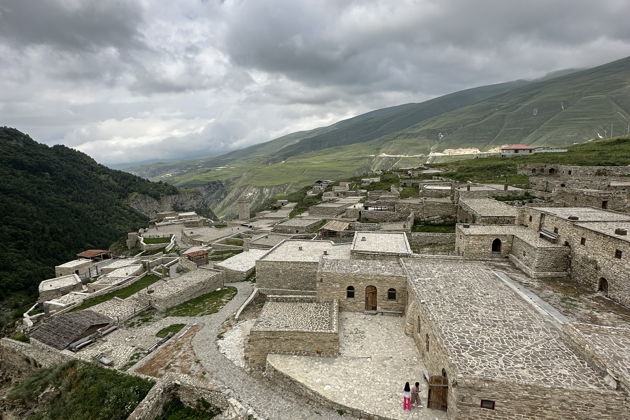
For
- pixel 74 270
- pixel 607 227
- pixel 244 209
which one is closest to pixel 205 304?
pixel 607 227

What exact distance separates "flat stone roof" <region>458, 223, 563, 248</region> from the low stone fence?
16.1 feet

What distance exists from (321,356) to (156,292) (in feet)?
60.8

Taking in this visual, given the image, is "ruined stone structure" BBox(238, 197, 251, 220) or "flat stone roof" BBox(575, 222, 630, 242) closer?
"flat stone roof" BBox(575, 222, 630, 242)

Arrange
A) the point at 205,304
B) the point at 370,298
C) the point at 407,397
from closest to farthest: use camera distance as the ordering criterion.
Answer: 1. the point at 407,397
2. the point at 370,298
3. the point at 205,304

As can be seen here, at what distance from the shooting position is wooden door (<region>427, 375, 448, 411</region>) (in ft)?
37.7

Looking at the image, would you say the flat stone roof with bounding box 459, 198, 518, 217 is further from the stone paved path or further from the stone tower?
the stone tower

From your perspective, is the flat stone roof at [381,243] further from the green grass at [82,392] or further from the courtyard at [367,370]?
the green grass at [82,392]

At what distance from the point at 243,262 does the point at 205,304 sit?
25.7 ft

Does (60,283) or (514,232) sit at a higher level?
(514,232)

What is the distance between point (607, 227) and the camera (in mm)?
18109

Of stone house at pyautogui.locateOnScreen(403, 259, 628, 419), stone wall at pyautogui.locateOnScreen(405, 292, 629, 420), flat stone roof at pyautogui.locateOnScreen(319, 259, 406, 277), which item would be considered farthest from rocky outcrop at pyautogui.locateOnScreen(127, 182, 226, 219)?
stone wall at pyautogui.locateOnScreen(405, 292, 629, 420)

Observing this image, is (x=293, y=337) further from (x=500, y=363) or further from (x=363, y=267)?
(x=500, y=363)

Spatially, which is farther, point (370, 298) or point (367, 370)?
point (370, 298)

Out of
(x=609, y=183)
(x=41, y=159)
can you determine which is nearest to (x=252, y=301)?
(x=609, y=183)
